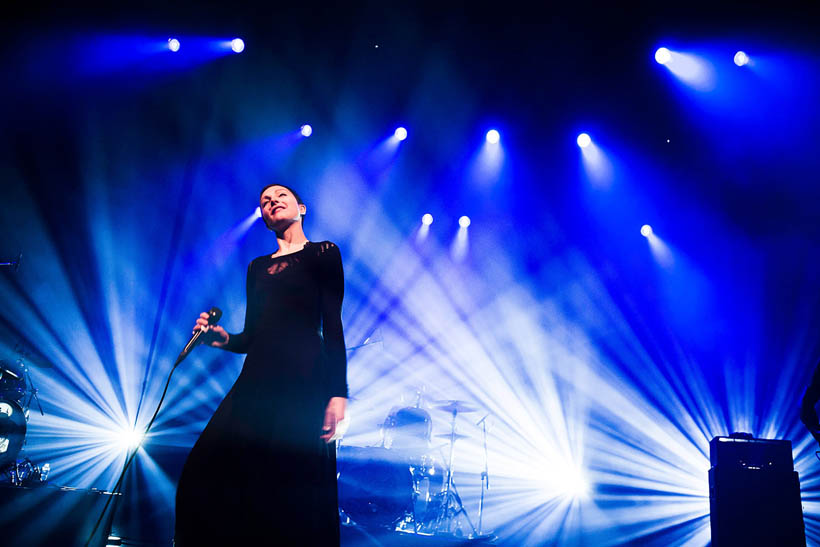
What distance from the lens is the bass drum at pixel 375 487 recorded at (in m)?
5.14

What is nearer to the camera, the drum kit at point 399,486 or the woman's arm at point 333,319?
the woman's arm at point 333,319

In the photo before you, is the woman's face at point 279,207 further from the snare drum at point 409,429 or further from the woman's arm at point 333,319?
the snare drum at point 409,429

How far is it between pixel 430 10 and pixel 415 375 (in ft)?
14.4

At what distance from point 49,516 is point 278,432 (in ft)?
7.19

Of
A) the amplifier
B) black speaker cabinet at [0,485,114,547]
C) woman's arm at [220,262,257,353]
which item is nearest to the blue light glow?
the amplifier

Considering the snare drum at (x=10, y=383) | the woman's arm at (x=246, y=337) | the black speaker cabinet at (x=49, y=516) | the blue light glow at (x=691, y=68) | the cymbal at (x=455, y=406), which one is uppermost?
the blue light glow at (x=691, y=68)

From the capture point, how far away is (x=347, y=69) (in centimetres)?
621

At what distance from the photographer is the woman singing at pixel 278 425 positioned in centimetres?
172

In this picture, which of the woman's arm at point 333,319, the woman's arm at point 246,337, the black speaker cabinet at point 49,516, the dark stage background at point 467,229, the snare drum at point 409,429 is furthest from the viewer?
the snare drum at point 409,429

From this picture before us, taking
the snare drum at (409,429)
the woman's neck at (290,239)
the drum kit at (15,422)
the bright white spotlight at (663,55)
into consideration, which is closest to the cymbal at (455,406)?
the snare drum at (409,429)

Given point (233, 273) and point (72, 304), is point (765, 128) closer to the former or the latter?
point (233, 273)

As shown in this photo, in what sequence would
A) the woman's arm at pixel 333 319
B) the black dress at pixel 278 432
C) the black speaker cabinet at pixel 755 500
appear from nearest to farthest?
the black dress at pixel 278 432
the woman's arm at pixel 333 319
the black speaker cabinet at pixel 755 500

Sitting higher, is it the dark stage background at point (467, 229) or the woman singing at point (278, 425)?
the dark stage background at point (467, 229)

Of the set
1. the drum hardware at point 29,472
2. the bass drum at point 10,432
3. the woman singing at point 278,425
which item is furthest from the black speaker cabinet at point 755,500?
the drum hardware at point 29,472
